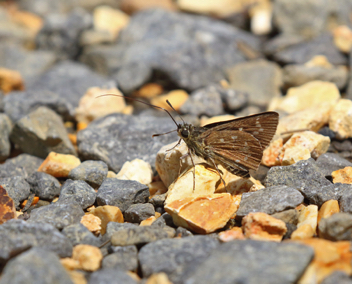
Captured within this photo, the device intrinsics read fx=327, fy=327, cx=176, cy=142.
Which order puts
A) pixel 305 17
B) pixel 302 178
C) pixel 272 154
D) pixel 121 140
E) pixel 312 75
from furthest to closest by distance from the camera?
pixel 305 17 < pixel 312 75 < pixel 121 140 < pixel 272 154 < pixel 302 178

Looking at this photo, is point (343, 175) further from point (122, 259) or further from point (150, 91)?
point (150, 91)

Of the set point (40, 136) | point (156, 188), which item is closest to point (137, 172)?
point (156, 188)

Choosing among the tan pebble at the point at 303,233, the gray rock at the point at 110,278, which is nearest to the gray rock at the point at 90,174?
the gray rock at the point at 110,278

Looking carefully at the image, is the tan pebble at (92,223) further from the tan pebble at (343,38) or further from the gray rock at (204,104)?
the tan pebble at (343,38)

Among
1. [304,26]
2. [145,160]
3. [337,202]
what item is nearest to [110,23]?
[304,26]

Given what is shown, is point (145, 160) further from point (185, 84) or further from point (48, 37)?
point (48, 37)
